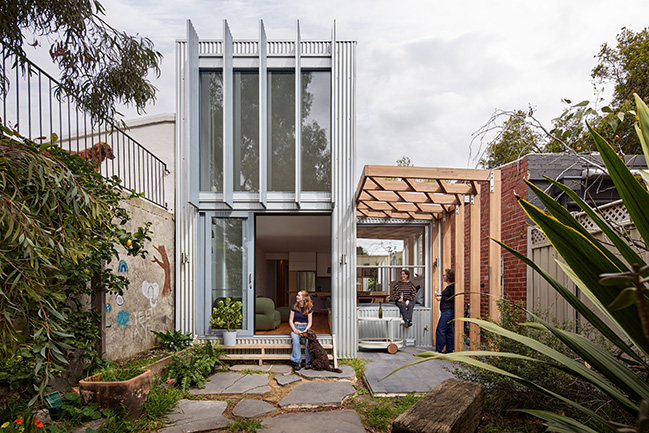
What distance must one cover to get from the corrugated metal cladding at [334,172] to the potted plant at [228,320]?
1.34 ft

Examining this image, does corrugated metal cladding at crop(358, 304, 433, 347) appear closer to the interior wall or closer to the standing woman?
the standing woman

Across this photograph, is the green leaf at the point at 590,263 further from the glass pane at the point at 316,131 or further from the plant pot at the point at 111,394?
the glass pane at the point at 316,131

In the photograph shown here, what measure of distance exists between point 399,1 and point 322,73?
4.07 metres

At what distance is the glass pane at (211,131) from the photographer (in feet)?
25.7

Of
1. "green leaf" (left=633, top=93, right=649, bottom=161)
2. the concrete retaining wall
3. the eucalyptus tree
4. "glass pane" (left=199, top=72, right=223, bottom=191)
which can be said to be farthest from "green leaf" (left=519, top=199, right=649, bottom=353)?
"glass pane" (left=199, top=72, right=223, bottom=191)

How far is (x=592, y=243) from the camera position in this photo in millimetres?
922

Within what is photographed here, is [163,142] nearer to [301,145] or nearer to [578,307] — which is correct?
[301,145]

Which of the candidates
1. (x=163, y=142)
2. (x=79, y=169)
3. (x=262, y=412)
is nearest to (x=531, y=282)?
(x=262, y=412)

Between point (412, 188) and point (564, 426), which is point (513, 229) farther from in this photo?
point (564, 426)

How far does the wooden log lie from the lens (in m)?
1.89

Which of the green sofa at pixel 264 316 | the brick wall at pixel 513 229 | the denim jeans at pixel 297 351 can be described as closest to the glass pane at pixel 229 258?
the denim jeans at pixel 297 351

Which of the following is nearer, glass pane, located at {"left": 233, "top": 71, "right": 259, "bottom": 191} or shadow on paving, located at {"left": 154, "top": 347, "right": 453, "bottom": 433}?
shadow on paving, located at {"left": 154, "top": 347, "right": 453, "bottom": 433}

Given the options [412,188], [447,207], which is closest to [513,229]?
[447,207]

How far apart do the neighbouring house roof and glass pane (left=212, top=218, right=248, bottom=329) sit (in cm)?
218
